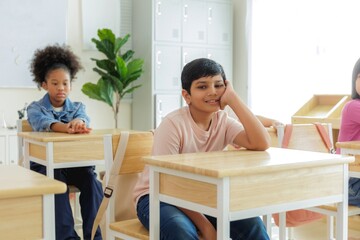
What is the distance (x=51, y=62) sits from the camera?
12.3ft

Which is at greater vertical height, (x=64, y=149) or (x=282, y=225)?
(x=64, y=149)

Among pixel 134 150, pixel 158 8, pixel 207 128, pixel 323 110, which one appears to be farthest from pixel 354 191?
pixel 158 8

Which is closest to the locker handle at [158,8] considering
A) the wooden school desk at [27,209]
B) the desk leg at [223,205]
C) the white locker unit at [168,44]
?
the white locker unit at [168,44]

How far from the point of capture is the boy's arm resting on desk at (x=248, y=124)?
7.40ft

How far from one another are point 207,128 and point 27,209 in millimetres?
1048

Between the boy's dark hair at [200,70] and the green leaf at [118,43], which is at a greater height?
the green leaf at [118,43]

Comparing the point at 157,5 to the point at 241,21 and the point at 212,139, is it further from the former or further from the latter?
the point at 212,139

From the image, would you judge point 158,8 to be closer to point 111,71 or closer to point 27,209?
point 111,71

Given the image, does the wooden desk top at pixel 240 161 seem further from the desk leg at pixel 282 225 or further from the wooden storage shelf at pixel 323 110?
the wooden storage shelf at pixel 323 110

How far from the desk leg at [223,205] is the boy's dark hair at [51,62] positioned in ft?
7.41

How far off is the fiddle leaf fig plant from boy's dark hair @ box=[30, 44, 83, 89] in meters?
1.74

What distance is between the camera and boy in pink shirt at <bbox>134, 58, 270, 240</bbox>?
215 cm

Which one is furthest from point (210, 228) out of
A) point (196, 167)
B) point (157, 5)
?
point (157, 5)

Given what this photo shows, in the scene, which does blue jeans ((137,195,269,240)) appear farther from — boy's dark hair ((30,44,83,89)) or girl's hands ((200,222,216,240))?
boy's dark hair ((30,44,83,89))
